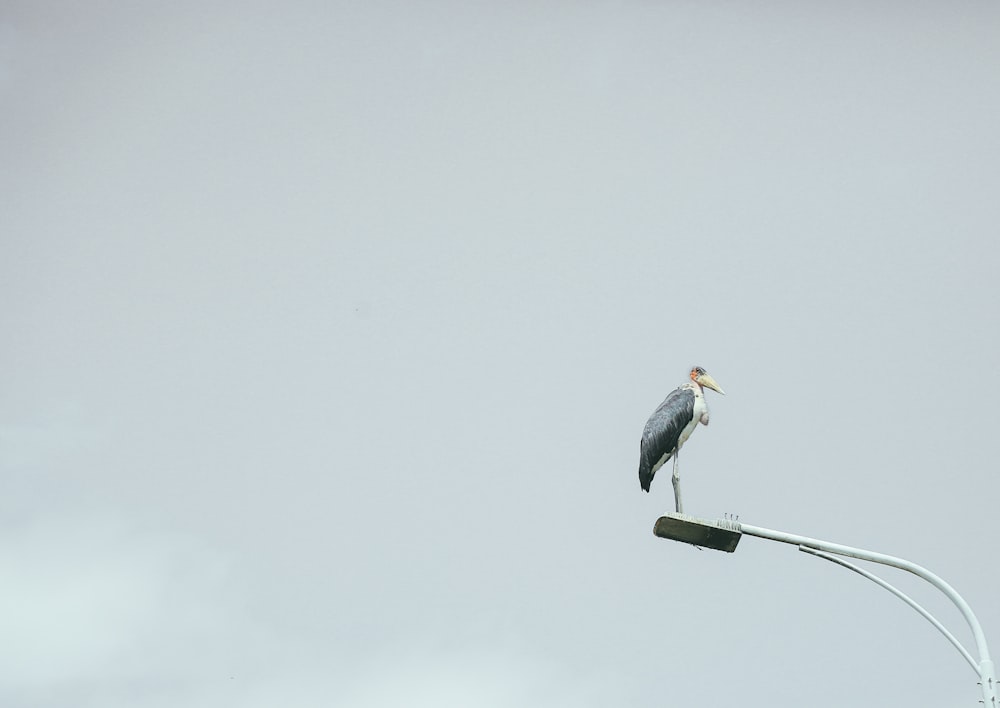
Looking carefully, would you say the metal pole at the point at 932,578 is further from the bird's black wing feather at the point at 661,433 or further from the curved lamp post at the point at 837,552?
the bird's black wing feather at the point at 661,433

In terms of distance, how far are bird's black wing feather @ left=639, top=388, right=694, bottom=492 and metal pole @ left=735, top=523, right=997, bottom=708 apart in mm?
6616

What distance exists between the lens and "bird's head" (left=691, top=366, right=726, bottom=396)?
71.1 feet

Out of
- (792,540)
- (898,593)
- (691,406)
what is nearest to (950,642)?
(898,593)

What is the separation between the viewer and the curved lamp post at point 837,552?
12758 millimetres

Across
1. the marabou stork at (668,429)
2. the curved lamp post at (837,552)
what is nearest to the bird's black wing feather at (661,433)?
the marabou stork at (668,429)

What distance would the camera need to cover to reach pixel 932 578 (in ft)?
42.5

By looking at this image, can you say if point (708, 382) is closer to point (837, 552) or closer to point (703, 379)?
point (703, 379)

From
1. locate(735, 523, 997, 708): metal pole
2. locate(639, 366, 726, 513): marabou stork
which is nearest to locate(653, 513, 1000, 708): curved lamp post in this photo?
locate(735, 523, 997, 708): metal pole

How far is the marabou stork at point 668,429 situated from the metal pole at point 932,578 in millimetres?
6304

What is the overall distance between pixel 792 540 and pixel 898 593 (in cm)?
109

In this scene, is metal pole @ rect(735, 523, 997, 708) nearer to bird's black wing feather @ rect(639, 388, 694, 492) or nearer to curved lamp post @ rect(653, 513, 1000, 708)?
curved lamp post @ rect(653, 513, 1000, 708)

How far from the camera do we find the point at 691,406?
20859 millimetres

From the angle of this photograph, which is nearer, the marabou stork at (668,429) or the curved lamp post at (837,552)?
the curved lamp post at (837,552)

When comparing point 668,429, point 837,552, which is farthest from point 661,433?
point 837,552
